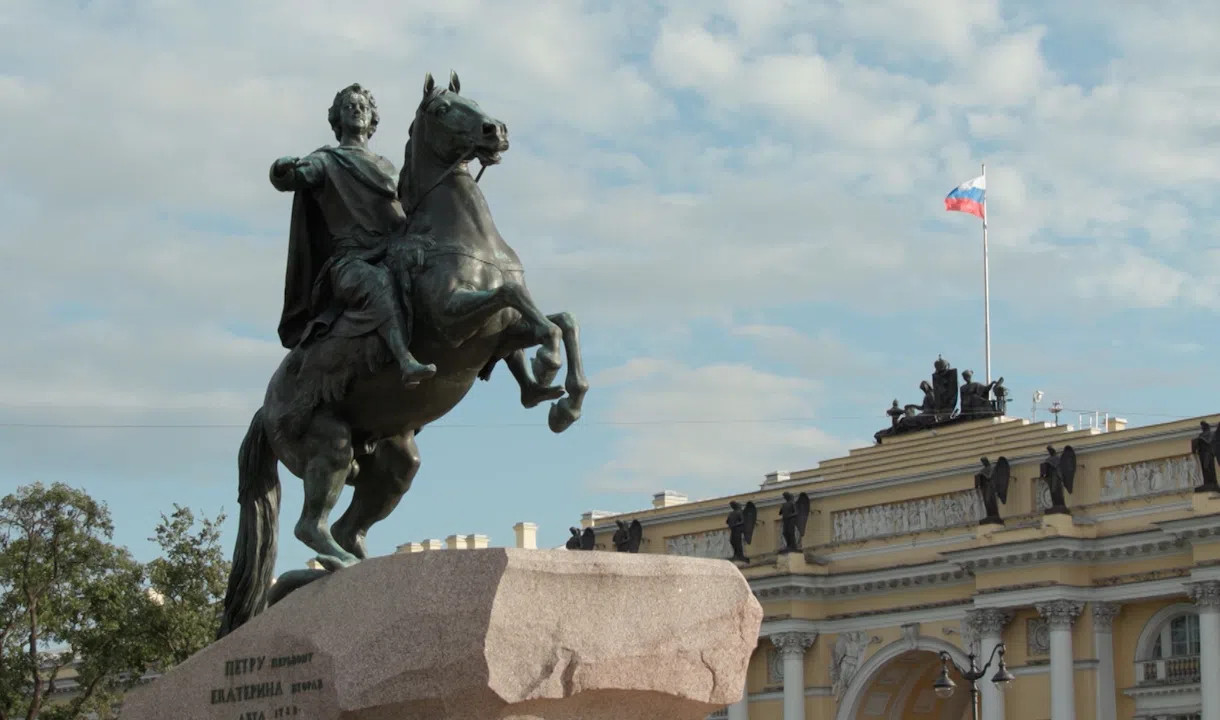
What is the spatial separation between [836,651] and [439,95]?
43.3 meters

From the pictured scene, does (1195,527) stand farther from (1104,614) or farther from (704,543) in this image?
(704,543)

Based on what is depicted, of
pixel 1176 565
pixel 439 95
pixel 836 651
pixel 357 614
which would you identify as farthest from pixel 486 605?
pixel 836 651

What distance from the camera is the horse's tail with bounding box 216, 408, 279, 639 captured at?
8.56 metres

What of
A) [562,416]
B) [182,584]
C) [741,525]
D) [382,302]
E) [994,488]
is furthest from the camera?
[741,525]

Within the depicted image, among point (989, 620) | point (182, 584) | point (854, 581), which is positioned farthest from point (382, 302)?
point (854, 581)

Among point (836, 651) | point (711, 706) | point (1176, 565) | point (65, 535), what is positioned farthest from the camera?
point (836, 651)

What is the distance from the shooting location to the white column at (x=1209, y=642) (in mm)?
41719

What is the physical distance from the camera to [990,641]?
46.0 meters

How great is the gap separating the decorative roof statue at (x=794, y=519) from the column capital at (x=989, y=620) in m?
5.08

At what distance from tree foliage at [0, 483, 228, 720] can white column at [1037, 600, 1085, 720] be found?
704 inches

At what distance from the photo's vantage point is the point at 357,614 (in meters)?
7.10

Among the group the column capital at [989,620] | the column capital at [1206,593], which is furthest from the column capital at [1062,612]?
the column capital at [1206,593]

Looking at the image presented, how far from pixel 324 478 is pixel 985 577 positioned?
39.4 m

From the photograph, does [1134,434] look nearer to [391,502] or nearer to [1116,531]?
[1116,531]
